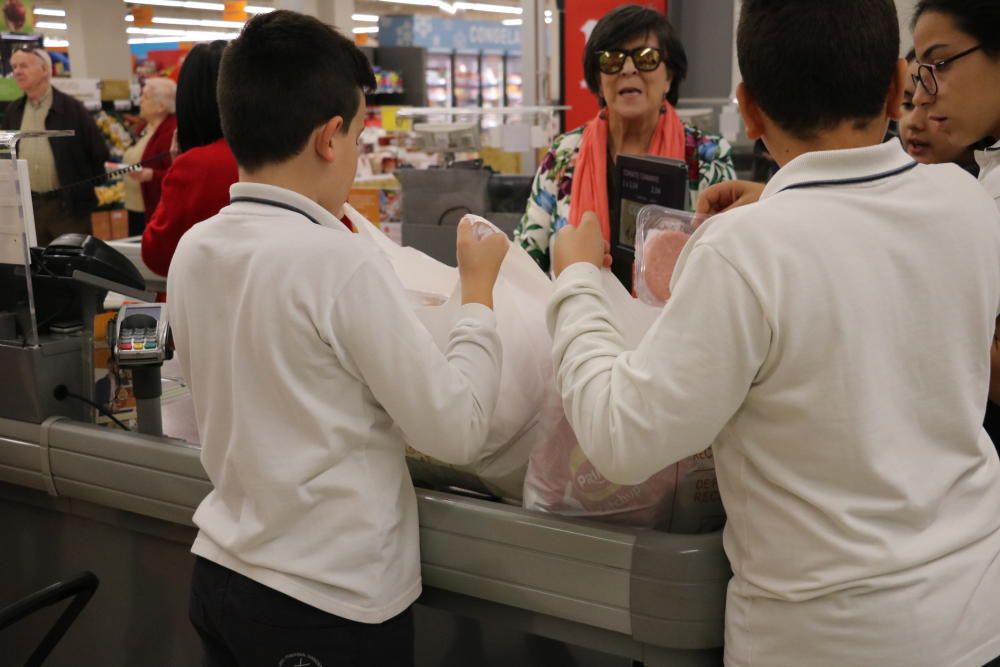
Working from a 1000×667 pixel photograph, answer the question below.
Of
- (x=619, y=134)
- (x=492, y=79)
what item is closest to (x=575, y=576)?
(x=619, y=134)

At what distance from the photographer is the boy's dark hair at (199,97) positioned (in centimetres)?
238

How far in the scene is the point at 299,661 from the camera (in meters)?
1.28

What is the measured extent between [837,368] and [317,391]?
0.64 meters

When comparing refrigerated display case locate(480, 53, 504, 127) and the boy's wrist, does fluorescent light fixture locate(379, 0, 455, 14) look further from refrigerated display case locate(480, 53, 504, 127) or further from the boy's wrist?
the boy's wrist

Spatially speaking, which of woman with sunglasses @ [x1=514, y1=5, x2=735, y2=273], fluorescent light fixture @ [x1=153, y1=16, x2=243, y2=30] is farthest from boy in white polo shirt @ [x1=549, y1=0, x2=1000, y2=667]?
fluorescent light fixture @ [x1=153, y1=16, x2=243, y2=30]

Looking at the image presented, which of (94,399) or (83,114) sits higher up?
(83,114)

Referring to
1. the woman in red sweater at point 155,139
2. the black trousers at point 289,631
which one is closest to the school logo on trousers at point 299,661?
the black trousers at point 289,631

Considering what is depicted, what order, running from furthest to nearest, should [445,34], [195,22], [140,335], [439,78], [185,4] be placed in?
1. [195,22]
2. [185,4]
3. [445,34]
4. [439,78]
5. [140,335]

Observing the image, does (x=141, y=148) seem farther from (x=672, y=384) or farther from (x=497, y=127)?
(x=672, y=384)

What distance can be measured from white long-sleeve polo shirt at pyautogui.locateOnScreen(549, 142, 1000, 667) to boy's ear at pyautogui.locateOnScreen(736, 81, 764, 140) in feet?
0.23

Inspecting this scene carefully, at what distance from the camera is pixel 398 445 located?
1.34 meters

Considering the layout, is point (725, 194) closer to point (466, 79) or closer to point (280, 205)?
point (280, 205)

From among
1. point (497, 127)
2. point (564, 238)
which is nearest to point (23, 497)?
point (564, 238)

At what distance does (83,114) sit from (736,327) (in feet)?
20.1
